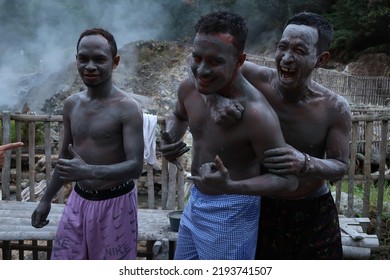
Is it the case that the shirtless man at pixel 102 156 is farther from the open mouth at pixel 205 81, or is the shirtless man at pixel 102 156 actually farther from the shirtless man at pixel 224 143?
the open mouth at pixel 205 81

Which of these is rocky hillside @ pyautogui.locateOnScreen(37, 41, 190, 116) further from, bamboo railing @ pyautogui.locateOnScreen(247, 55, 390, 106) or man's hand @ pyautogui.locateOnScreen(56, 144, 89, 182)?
man's hand @ pyautogui.locateOnScreen(56, 144, 89, 182)

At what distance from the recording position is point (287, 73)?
186 centimetres

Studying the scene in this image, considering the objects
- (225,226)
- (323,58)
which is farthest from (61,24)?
(225,226)

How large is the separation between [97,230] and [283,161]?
3.41 ft

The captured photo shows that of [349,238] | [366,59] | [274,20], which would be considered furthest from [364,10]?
[349,238]

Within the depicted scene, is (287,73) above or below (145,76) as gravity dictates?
below

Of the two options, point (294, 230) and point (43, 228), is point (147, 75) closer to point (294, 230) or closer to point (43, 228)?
point (43, 228)

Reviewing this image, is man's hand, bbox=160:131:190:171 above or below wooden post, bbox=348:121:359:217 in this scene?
above

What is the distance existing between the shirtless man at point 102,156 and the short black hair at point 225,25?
65 centimetres

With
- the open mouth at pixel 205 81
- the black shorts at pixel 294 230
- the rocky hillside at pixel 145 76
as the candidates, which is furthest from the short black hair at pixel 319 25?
the rocky hillside at pixel 145 76

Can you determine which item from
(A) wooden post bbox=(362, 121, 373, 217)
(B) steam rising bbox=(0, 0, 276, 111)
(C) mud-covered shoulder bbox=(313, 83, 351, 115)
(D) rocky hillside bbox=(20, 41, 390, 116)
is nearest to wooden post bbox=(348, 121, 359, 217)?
(A) wooden post bbox=(362, 121, 373, 217)

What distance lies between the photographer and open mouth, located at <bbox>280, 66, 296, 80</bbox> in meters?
1.84

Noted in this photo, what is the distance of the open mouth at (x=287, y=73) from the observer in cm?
184

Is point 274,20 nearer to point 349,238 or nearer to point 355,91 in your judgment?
point 355,91
